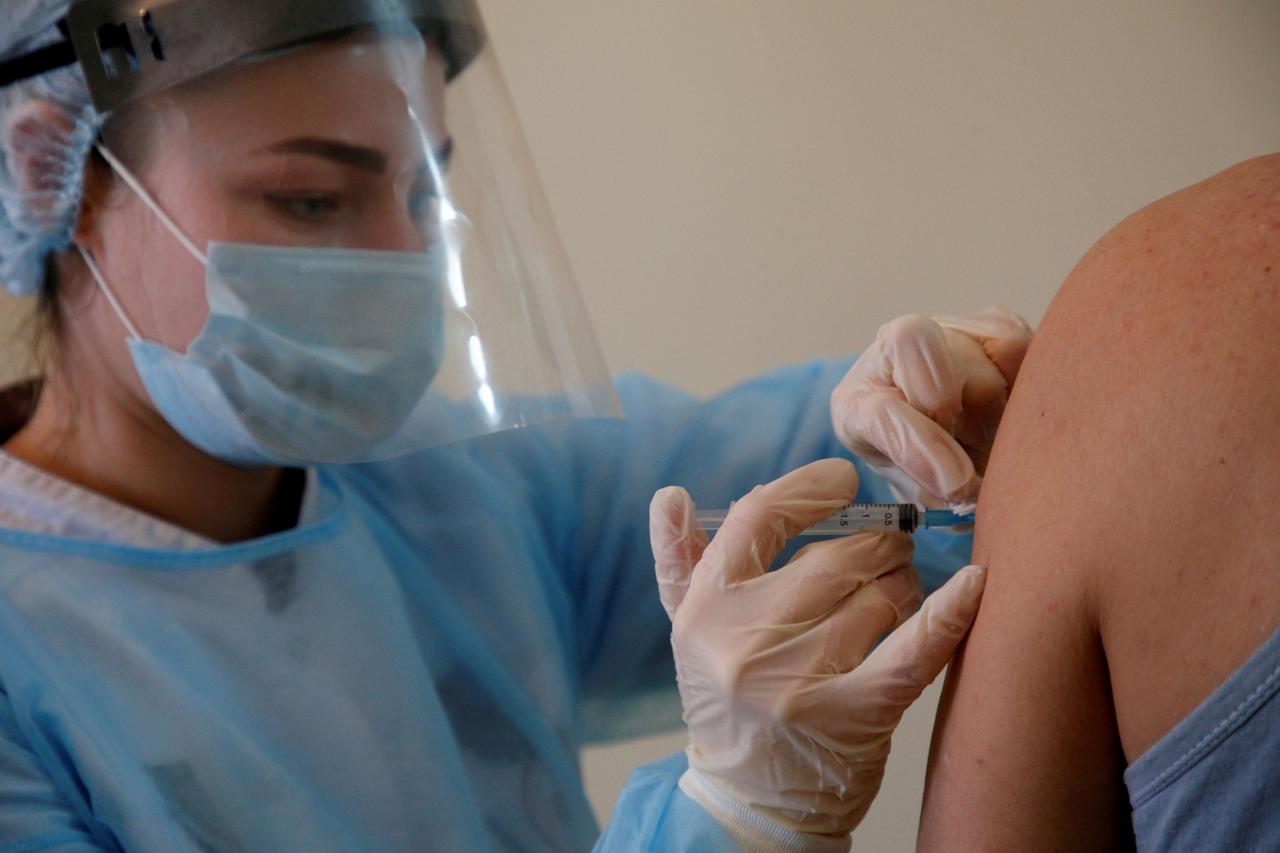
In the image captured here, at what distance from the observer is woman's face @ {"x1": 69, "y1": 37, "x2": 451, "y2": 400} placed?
1.06 meters

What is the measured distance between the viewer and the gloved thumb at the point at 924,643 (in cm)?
76

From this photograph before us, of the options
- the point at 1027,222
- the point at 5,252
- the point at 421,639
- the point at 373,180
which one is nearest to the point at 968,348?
the point at 373,180

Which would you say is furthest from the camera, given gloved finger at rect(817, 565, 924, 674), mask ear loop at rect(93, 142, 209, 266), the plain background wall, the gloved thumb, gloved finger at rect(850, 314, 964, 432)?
the plain background wall

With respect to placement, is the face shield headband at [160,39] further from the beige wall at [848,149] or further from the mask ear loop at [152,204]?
the beige wall at [848,149]

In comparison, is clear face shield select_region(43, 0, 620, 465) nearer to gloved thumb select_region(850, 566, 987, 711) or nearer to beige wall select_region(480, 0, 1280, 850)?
gloved thumb select_region(850, 566, 987, 711)

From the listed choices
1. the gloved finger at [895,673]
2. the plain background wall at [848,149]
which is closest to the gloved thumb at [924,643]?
the gloved finger at [895,673]

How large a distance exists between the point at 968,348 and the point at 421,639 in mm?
735

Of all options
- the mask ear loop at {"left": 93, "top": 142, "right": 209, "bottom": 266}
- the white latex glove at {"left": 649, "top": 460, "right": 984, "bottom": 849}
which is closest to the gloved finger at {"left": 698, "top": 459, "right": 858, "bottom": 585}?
the white latex glove at {"left": 649, "top": 460, "right": 984, "bottom": 849}

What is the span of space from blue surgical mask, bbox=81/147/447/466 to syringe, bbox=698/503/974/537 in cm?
47

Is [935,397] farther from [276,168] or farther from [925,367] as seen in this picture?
[276,168]

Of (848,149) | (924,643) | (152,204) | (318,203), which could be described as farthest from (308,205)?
(848,149)

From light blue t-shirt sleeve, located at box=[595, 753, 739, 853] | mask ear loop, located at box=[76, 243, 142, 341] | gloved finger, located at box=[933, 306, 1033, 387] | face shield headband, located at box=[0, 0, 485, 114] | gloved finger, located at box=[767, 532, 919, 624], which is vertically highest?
face shield headband, located at box=[0, 0, 485, 114]

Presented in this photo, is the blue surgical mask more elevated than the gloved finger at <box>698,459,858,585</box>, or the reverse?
the blue surgical mask

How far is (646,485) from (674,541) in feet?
1.78
